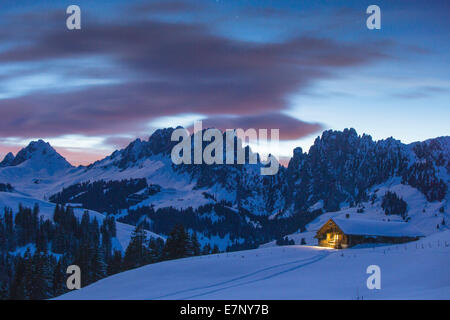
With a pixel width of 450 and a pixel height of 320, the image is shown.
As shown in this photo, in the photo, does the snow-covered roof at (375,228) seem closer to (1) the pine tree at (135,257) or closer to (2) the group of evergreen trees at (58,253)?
(2) the group of evergreen trees at (58,253)

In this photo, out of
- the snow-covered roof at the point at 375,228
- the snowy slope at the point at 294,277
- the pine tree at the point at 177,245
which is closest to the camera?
the snowy slope at the point at 294,277

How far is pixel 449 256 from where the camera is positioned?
5759 cm

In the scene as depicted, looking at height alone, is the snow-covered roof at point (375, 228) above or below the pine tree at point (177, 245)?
above

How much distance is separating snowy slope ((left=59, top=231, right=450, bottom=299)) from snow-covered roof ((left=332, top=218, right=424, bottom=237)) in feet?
37.8

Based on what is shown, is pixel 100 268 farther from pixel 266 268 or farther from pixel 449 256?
pixel 449 256

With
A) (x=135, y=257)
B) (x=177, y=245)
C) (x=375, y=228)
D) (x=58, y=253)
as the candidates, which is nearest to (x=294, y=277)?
(x=177, y=245)

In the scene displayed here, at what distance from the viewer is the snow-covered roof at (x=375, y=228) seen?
8544cm

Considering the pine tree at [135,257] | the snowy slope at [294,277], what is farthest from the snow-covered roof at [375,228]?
the pine tree at [135,257]

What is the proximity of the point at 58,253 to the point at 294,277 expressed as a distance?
4864 inches

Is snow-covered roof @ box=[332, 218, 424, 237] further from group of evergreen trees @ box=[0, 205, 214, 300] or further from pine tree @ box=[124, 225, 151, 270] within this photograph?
pine tree @ box=[124, 225, 151, 270]

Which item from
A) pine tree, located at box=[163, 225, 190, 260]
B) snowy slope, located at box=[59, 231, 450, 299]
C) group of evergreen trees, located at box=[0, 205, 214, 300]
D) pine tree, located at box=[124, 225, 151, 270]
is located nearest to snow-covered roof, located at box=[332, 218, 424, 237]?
snowy slope, located at box=[59, 231, 450, 299]

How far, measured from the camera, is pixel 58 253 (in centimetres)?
16075

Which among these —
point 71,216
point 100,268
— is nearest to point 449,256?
point 100,268

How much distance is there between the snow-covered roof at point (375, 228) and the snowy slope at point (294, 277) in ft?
37.8
